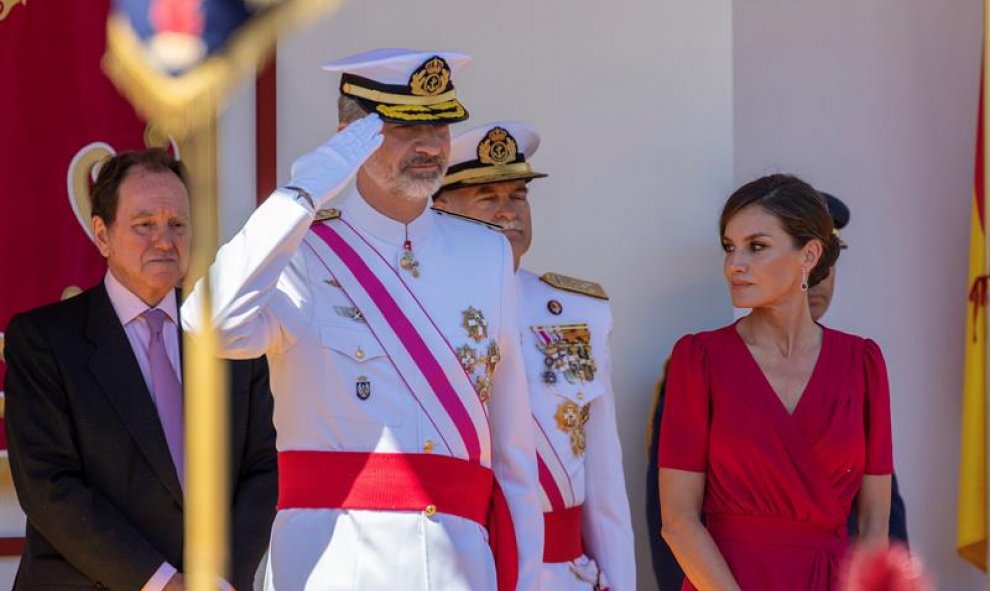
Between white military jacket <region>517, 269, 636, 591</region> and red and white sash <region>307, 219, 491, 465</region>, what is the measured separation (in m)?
0.88

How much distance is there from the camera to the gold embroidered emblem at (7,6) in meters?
4.86

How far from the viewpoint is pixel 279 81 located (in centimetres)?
513

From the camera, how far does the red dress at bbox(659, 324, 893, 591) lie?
429cm

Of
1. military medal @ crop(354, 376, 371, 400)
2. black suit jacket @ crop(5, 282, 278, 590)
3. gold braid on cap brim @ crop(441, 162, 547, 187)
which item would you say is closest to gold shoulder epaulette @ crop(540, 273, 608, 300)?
gold braid on cap brim @ crop(441, 162, 547, 187)

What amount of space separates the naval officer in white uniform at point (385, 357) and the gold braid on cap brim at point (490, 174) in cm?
102

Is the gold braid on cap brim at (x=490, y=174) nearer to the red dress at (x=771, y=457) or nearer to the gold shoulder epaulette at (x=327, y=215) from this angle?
the red dress at (x=771, y=457)

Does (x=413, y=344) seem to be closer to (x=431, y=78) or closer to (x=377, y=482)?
(x=377, y=482)

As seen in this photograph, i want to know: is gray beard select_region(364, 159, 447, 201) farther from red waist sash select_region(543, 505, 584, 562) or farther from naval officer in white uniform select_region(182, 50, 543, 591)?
red waist sash select_region(543, 505, 584, 562)

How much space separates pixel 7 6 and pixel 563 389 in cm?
163

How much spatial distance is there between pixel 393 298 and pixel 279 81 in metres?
1.58

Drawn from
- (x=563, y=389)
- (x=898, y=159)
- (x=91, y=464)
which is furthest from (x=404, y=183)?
(x=898, y=159)

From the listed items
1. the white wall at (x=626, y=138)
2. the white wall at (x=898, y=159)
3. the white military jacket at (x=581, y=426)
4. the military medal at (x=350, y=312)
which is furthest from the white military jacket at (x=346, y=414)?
the white wall at (x=898, y=159)

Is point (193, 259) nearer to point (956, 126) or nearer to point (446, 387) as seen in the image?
point (446, 387)

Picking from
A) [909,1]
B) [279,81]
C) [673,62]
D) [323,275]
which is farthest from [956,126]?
[323,275]
